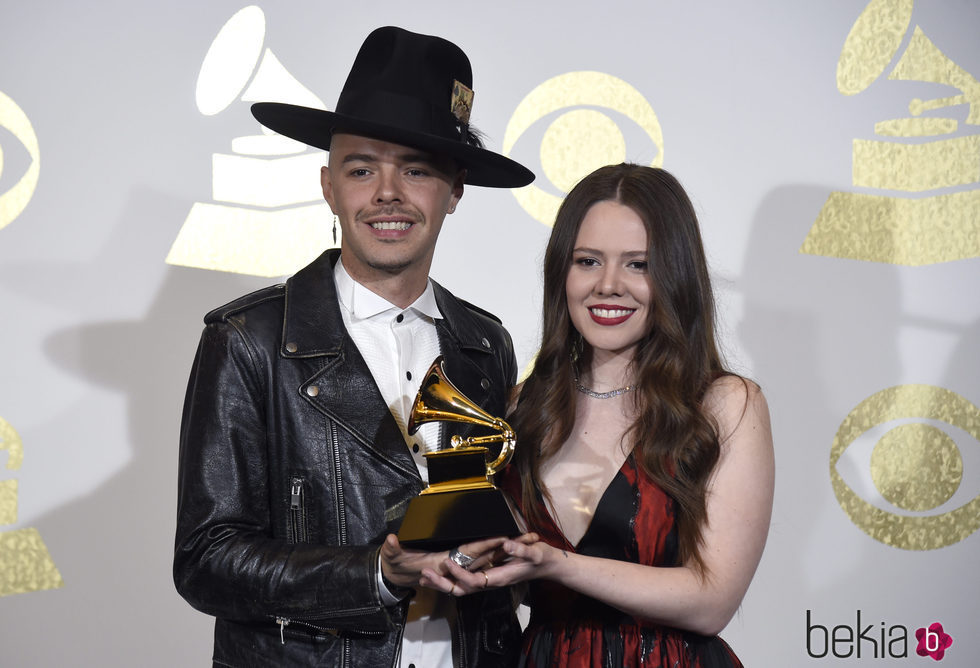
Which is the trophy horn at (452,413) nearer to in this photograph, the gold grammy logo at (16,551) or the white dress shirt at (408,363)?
the white dress shirt at (408,363)

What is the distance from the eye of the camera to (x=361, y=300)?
239 centimetres

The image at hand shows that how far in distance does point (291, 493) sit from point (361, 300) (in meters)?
0.51

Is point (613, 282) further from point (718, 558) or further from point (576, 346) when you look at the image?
point (718, 558)

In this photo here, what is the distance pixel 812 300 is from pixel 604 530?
7.67ft

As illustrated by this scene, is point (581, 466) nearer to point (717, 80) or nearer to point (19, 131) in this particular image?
point (717, 80)

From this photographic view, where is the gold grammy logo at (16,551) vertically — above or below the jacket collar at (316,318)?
below

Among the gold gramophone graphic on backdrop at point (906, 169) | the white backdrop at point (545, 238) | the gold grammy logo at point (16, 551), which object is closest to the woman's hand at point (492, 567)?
the white backdrop at point (545, 238)

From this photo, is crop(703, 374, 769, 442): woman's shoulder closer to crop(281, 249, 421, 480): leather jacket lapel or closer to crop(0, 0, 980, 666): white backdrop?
crop(281, 249, 421, 480): leather jacket lapel

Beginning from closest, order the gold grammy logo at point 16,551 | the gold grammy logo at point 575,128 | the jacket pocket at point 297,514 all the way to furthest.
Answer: the jacket pocket at point 297,514 → the gold grammy logo at point 16,551 → the gold grammy logo at point 575,128

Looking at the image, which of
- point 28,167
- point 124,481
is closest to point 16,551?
point 124,481

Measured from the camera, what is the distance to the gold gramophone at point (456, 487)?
6.04 ft

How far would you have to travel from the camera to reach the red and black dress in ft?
7.23

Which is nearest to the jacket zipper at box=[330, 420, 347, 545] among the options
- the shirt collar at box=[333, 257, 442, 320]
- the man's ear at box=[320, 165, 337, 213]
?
the shirt collar at box=[333, 257, 442, 320]

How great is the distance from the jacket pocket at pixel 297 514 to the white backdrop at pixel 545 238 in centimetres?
188
